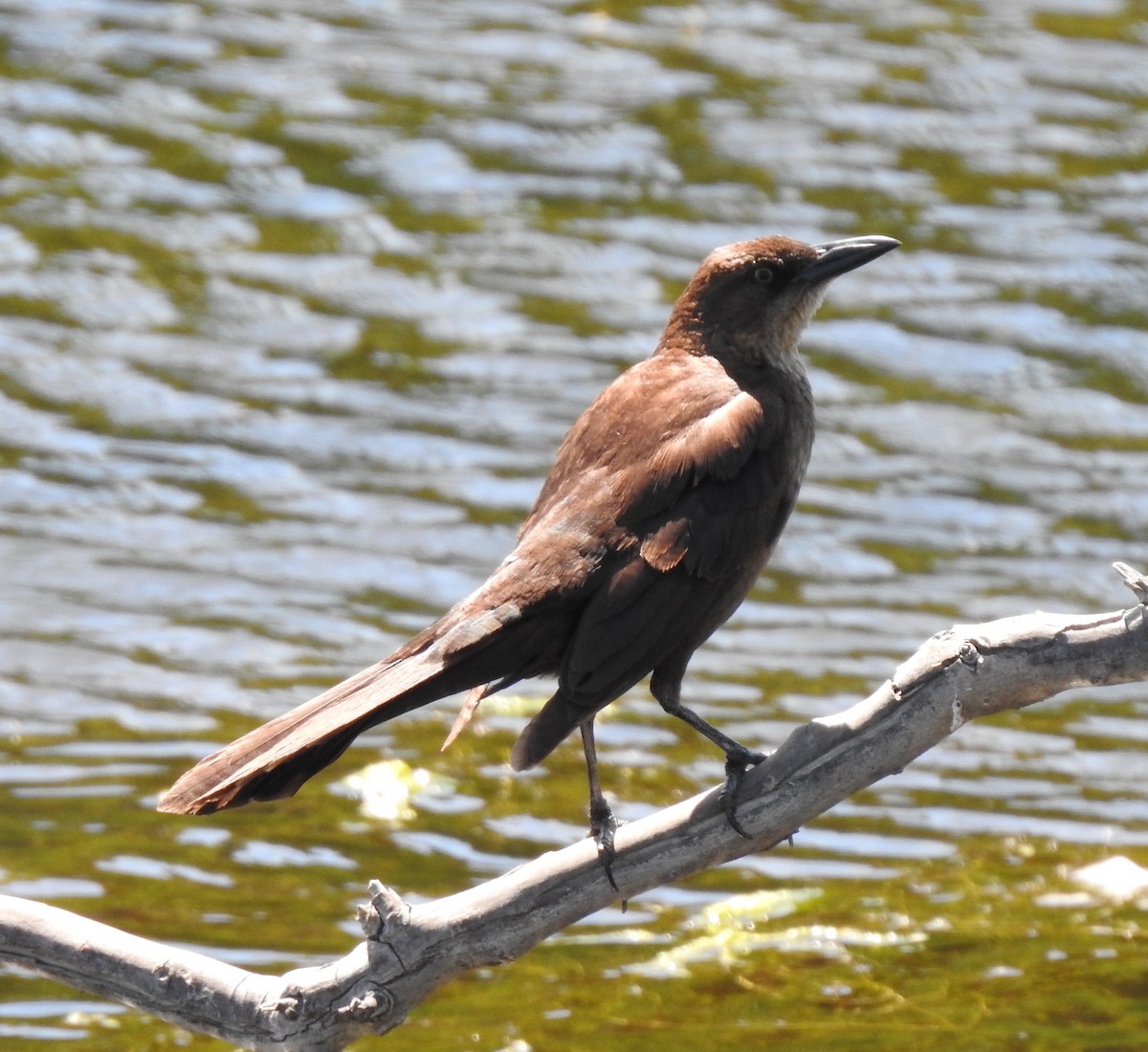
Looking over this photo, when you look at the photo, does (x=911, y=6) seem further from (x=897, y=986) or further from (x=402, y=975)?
(x=402, y=975)

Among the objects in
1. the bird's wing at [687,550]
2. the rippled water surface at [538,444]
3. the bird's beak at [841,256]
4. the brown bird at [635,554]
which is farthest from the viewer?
the rippled water surface at [538,444]

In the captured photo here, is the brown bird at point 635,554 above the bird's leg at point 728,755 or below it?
above

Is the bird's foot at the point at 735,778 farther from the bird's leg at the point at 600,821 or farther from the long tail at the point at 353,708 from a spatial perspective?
the long tail at the point at 353,708

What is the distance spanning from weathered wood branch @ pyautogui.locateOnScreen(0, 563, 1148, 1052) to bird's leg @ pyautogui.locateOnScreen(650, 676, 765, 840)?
0.8 inches

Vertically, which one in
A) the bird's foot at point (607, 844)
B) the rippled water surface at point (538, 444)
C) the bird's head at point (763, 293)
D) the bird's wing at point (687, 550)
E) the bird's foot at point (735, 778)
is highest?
the bird's head at point (763, 293)

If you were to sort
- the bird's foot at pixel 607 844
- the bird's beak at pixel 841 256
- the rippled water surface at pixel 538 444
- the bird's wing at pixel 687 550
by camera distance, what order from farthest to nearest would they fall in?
the rippled water surface at pixel 538 444
the bird's beak at pixel 841 256
the bird's wing at pixel 687 550
the bird's foot at pixel 607 844

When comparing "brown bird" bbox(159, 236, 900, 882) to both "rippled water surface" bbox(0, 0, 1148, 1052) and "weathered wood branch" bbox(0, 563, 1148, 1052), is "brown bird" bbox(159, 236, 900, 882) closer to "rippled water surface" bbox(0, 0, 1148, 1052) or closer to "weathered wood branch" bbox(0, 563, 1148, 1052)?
"weathered wood branch" bbox(0, 563, 1148, 1052)

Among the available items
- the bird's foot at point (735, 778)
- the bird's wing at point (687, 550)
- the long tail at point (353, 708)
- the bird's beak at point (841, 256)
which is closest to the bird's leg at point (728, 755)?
the bird's foot at point (735, 778)

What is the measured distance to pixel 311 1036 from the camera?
4.26 metres

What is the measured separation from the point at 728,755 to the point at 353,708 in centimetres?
75

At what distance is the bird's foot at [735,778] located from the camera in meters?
4.36

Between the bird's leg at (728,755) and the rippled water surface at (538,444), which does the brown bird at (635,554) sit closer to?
the bird's leg at (728,755)

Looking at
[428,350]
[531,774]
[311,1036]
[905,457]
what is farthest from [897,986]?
[428,350]

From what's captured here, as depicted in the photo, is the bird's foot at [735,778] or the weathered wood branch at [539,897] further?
the bird's foot at [735,778]
